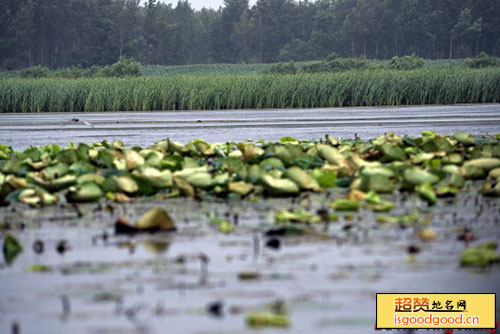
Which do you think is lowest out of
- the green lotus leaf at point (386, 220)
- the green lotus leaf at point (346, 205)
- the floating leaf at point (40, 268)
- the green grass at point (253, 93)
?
the floating leaf at point (40, 268)

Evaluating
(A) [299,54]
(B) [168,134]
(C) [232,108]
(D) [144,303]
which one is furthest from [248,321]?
(A) [299,54]

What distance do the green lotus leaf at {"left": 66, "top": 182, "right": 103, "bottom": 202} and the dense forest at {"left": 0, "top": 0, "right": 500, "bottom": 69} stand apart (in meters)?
83.4

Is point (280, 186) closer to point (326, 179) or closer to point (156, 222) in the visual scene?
point (326, 179)

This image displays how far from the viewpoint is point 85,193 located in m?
3.51

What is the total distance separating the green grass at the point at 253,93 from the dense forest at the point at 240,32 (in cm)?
6516

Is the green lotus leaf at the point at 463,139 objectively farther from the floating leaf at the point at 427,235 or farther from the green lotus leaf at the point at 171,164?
the floating leaf at the point at 427,235

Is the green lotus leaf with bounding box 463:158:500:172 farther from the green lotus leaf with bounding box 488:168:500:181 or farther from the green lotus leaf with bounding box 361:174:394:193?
the green lotus leaf with bounding box 361:174:394:193

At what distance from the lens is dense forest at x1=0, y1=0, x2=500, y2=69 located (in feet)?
290

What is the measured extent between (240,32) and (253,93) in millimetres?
85386

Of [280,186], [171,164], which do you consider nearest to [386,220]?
[280,186]

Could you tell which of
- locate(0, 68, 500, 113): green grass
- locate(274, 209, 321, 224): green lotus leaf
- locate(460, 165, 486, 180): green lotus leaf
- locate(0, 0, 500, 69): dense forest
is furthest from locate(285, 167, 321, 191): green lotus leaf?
locate(0, 0, 500, 69): dense forest

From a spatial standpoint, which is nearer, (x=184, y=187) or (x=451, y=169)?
(x=184, y=187)

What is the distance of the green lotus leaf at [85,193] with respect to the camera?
138 inches

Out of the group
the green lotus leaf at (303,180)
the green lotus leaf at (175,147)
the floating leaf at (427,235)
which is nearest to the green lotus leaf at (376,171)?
the green lotus leaf at (303,180)
